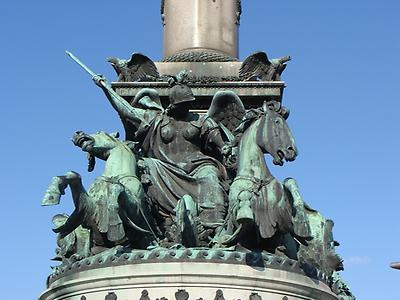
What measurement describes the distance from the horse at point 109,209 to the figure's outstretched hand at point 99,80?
201 cm

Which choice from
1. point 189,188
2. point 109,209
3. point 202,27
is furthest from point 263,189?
point 202,27

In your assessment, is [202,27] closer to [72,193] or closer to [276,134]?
[276,134]

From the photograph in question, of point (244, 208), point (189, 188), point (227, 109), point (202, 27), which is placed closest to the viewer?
point (244, 208)

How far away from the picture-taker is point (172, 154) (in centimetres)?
1425

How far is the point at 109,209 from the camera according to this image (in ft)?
41.0

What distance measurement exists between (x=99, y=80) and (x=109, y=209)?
3126 millimetres

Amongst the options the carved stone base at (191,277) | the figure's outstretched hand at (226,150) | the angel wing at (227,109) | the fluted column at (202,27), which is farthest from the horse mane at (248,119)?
the fluted column at (202,27)

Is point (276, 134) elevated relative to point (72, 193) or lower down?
elevated

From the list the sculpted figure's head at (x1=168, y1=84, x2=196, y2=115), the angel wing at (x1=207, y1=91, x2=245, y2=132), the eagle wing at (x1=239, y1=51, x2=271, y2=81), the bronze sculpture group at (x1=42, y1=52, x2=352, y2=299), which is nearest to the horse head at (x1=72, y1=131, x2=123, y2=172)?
the bronze sculpture group at (x1=42, y1=52, x2=352, y2=299)

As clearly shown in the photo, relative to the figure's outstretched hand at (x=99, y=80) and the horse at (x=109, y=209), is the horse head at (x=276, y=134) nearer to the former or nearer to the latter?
the horse at (x=109, y=209)

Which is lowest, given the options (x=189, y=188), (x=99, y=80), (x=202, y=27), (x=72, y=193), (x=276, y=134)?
(x=72, y=193)

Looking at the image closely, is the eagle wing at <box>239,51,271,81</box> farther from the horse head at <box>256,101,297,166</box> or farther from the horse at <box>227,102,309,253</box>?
the horse head at <box>256,101,297,166</box>

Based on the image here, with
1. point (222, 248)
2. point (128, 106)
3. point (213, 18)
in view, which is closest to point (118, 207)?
point (222, 248)

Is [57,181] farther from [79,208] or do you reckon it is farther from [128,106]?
[128,106]
